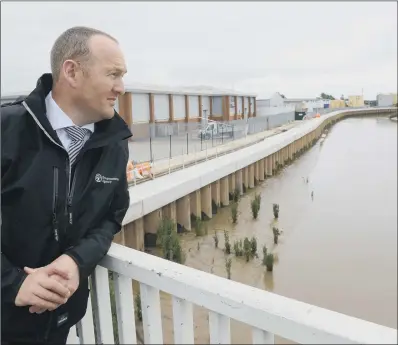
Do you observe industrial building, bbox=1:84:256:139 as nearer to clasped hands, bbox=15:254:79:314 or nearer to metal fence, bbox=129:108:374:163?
metal fence, bbox=129:108:374:163

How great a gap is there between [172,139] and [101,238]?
10510 mm

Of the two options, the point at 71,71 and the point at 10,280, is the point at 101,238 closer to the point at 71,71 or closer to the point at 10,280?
the point at 10,280

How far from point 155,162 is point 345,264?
16.7 feet

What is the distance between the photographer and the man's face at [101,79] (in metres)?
1.46

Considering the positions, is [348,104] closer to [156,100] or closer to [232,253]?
[156,100]

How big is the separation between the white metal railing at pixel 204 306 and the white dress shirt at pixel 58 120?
Result: 1.78 ft

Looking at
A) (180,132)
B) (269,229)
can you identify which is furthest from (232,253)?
(180,132)

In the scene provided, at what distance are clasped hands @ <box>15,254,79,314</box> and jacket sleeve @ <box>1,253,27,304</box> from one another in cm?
2

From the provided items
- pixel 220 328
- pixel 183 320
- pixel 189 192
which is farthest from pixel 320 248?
pixel 220 328

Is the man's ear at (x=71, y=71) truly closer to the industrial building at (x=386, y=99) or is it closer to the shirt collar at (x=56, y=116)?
the shirt collar at (x=56, y=116)

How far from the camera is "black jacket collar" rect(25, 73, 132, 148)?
1429 millimetres

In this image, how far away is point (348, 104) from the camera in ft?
292

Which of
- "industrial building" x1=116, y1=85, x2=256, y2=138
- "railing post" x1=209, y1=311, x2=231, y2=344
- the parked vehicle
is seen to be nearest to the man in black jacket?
"railing post" x1=209, y1=311, x2=231, y2=344

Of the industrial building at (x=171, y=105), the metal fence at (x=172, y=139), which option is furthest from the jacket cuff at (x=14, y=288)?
the industrial building at (x=171, y=105)
